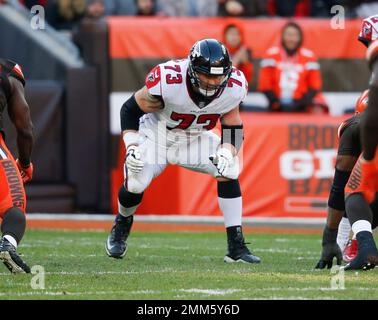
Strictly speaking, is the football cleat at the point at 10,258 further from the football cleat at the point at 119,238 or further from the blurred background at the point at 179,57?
the blurred background at the point at 179,57

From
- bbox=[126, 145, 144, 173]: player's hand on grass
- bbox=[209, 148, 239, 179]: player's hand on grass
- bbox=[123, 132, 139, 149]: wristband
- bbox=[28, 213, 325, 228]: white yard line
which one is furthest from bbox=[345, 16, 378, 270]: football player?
bbox=[28, 213, 325, 228]: white yard line

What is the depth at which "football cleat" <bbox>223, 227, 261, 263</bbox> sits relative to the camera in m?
6.29

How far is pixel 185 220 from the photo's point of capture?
10.1 meters

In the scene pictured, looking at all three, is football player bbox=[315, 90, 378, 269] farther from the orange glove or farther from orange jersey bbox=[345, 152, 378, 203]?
the orange glove

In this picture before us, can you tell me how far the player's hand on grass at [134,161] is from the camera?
6.14 meters

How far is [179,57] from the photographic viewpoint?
11266mm

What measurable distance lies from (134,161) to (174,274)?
87cm

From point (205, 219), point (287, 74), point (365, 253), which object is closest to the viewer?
point (365, 253)

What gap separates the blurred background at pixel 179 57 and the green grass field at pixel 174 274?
98.6 inches

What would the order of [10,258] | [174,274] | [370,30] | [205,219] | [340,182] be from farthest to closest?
[205,219] → [340,182] → [370,30] → [174,274] → [10,258]

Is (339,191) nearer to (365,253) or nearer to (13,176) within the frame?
(365,253)

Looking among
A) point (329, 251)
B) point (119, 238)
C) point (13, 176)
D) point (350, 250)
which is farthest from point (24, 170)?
point (350, 250)

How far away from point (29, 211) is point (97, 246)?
3541 millimetres

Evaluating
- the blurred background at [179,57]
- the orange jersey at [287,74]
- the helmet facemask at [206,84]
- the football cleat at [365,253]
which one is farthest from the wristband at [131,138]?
the orange jersey at [287,74]
